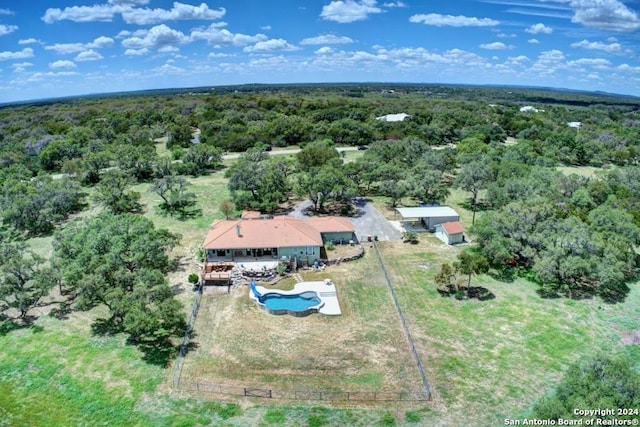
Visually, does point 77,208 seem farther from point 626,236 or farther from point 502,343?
point 626,236

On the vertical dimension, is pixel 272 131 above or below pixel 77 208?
above

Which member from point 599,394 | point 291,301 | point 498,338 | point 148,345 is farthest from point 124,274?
point 599,394

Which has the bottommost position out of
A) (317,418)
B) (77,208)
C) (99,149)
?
(317,418)

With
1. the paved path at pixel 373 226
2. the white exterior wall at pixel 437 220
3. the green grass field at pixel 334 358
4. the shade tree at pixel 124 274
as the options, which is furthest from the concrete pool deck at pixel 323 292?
the white exterior wall at pixel 437 220

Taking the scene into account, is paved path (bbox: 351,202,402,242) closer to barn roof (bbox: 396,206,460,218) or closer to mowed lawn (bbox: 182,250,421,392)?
barn roof (bbox: 396,206,460,218)

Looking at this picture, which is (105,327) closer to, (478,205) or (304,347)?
(304,347)

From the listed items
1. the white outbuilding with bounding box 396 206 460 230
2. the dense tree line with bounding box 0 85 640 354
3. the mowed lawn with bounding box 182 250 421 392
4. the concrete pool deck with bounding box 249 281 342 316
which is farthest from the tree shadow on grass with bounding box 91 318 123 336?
the white outbuilding with bounding box 396 206 460 230

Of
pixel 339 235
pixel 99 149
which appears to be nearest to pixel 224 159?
pixel 99 149
